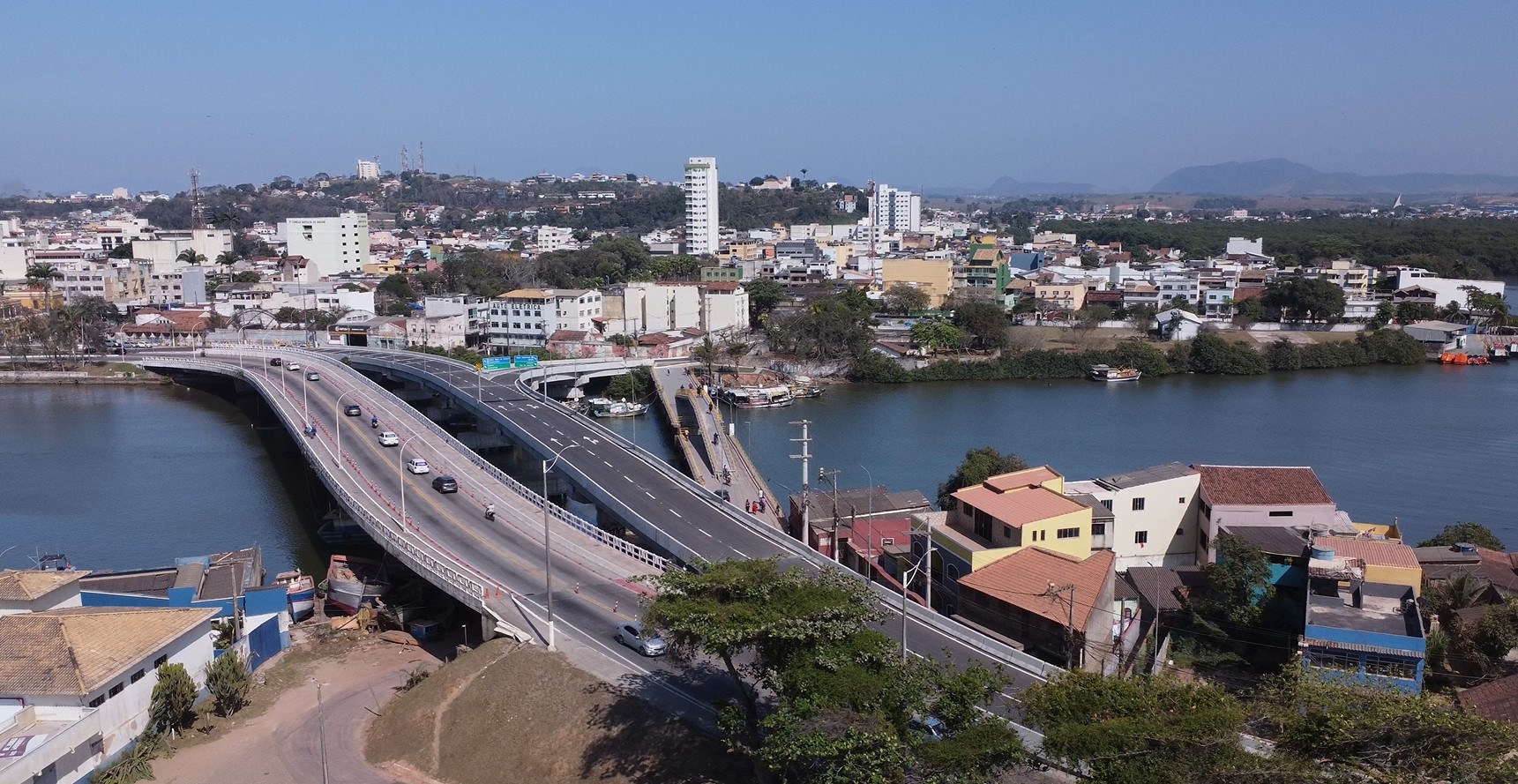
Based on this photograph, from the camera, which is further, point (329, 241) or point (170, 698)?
point (329, 241)

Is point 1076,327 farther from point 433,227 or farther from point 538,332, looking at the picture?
point 433,227

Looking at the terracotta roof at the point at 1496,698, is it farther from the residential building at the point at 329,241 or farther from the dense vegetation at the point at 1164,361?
the residential building at the point at 329,241

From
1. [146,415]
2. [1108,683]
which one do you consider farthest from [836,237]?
[1108,683]

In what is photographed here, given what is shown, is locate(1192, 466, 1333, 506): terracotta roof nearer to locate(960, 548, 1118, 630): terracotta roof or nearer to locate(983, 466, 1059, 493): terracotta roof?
locate(983, 466, 1059, 493): terracotta roof

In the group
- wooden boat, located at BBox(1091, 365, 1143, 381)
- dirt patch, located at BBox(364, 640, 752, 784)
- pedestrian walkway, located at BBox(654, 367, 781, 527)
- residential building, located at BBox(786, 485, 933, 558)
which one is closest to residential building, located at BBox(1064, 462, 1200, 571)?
residential building, located at BBox(786, 485, 933, 558)

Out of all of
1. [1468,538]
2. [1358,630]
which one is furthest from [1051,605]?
[1468,538]

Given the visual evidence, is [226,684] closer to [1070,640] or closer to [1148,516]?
[1070,640]
